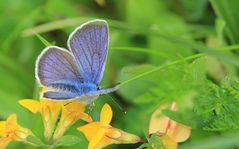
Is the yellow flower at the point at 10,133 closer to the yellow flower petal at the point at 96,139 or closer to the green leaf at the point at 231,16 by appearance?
the yellow flower petal at the point at 96,139

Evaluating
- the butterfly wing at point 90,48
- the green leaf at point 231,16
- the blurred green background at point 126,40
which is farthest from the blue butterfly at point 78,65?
the green leaf at point 231,16

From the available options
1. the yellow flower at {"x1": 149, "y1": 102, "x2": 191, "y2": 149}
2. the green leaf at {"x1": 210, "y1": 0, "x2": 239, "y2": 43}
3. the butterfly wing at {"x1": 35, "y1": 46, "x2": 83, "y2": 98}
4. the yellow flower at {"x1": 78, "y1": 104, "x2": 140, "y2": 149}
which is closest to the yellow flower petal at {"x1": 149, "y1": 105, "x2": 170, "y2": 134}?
the yellow flower at {"x1": 149, "y1": 102, "x2": 191, "y2": 149}

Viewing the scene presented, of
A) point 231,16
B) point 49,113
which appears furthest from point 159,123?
point 231,16

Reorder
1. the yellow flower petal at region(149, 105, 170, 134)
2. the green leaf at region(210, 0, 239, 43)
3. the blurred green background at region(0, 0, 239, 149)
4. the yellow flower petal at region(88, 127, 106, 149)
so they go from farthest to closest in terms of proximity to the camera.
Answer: the green leaf at region(210, 0, 239, 43) < the blurred green background at region(0, 0, 239, 149) < the yellow flower petal at region(149, 105, 170, 134) < the yellow flower petal at region(88, 127, 106, 149)

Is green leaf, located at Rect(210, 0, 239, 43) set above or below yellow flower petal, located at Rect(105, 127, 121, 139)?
above

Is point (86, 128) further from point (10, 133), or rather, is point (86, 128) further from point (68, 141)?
point (10, 133)

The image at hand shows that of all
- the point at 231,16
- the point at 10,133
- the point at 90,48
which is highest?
the point at 231,16

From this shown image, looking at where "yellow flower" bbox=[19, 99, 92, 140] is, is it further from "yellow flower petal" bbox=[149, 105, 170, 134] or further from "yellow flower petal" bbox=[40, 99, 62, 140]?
"yellow flower petal" bbox=[149, 105, 170, 134]

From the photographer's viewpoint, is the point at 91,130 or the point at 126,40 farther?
the point at 126,40
